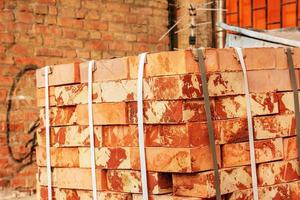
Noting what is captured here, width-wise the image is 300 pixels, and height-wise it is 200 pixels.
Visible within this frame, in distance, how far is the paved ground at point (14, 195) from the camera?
4.65m

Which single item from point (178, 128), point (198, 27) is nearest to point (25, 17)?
point (198, 27)

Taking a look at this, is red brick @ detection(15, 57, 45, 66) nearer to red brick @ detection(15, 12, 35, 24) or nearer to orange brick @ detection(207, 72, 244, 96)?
red brick @ detection(15, 12, 35, 24)

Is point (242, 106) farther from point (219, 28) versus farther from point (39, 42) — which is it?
point (219, 28)

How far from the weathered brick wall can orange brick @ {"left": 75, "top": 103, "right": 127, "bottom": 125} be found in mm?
2678

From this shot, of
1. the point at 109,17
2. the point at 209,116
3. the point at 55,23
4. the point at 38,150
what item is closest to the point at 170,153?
the point at 209,116

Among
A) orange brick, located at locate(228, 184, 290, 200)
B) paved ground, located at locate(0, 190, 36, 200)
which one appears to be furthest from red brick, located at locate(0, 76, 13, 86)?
orange brick, located at locate(228, 184, 290, 200)

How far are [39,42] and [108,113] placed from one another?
3.01 metres

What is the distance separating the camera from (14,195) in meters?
4.74

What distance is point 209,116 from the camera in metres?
1.99

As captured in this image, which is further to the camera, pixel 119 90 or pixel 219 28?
pixel 219 28

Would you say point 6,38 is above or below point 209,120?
above

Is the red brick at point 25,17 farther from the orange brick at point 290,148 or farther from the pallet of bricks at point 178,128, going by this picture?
the orange brick at point 290,148

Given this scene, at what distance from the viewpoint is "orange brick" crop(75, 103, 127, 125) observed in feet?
7.05

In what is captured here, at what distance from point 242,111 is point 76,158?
2.59 ft
